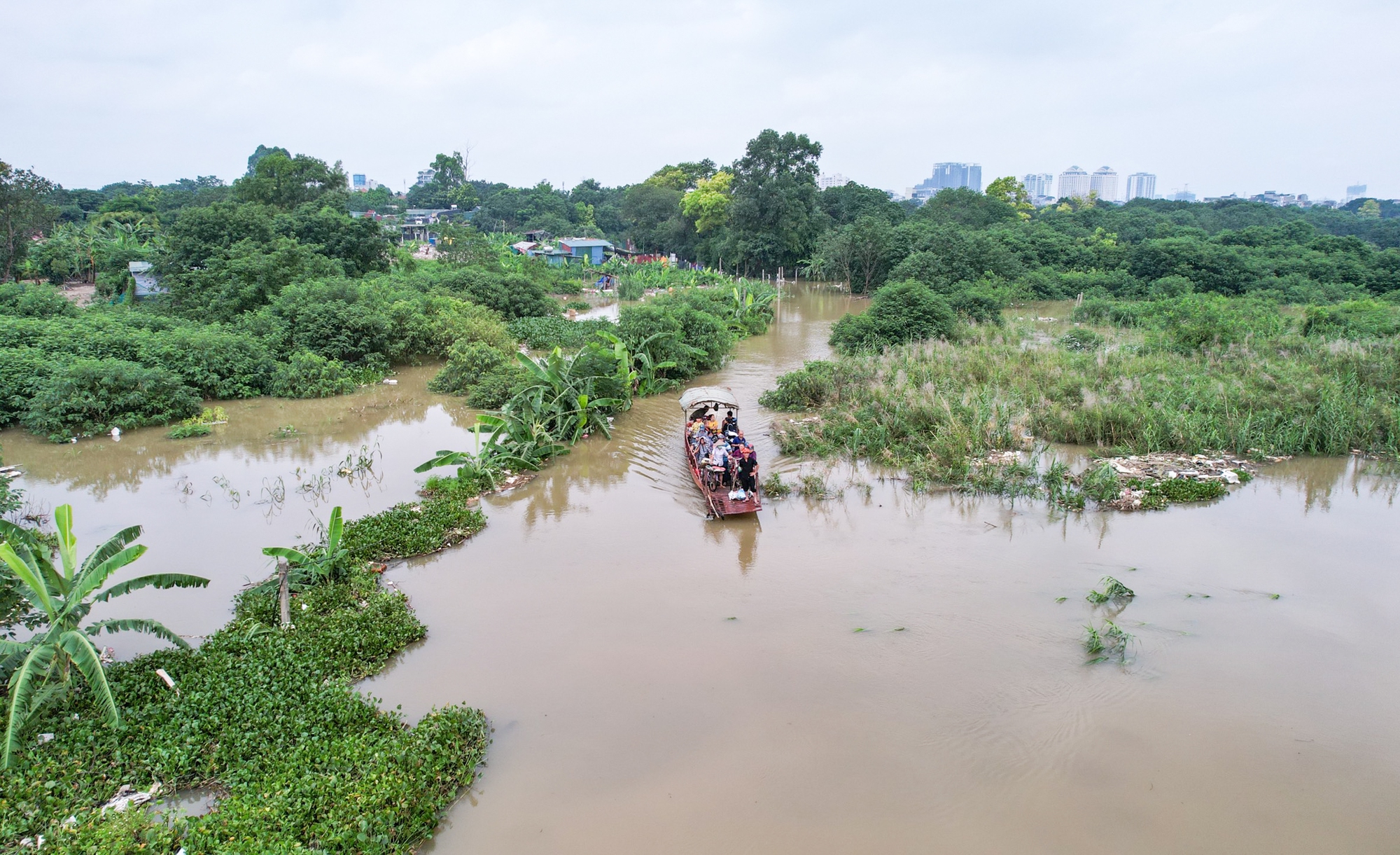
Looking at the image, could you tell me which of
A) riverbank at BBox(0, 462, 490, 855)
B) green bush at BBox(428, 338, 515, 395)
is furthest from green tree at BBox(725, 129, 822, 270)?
riverbank at BBox(0, 462, 490, 855)

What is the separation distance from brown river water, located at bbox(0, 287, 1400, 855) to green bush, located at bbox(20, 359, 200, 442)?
4.22 ft

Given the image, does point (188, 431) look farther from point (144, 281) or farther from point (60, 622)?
point (144, 281)

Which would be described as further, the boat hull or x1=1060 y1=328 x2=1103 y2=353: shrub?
x1=1060 y1=328 x2=1103 y2=353: shrub

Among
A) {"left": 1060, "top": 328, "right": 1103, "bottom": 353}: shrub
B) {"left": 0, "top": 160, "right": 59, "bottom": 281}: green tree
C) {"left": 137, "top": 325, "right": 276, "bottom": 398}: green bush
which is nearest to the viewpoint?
{"left": 137, "top": 325, "right": 276, "bottom": 398}: green bush

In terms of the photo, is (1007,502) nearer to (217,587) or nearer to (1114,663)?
(1114,663)

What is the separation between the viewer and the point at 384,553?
8641 mm

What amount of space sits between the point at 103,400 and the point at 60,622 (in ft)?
30.8

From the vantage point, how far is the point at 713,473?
9875mm

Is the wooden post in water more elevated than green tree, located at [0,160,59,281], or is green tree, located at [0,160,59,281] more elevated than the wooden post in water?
green tree, located at [0,160,59,281]

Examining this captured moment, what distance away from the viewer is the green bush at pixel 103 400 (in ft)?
41.2

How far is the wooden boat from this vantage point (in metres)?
9.60

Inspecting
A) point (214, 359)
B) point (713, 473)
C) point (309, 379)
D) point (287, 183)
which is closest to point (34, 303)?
point (214, 359)

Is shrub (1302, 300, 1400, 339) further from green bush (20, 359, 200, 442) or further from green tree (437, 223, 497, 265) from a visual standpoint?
green tree (437, 223, 497, 265)

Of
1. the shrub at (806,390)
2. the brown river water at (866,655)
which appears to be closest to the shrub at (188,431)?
the brown river water at (866,655)
